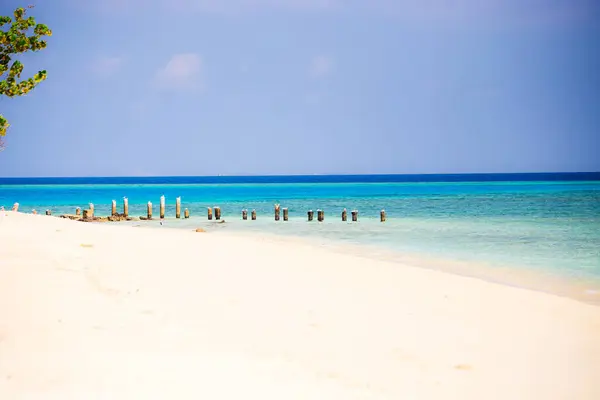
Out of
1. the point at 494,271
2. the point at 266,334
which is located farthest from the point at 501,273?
the point at 266,334

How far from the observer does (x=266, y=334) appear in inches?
281

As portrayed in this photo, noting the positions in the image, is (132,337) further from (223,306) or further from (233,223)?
(233,223)

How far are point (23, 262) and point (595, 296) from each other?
1117 cm

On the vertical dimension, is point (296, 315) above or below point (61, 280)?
below

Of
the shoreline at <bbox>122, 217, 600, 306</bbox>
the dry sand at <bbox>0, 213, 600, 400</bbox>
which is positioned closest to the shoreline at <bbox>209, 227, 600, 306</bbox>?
the shoreline at <bbox>122, 217, 600, 306</bbox>

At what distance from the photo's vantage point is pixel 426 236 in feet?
88.2

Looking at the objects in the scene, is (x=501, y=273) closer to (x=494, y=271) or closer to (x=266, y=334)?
(x=494, y=271)

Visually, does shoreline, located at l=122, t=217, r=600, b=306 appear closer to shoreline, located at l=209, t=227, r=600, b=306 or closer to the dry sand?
shoreline, located at l=209, t=227, r=600, b=306

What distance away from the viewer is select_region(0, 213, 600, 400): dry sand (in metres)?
5.42

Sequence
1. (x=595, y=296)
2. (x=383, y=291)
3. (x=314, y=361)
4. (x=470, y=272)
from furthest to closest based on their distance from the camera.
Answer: (x=470, y=272) < (x=595, y=296) < (x=383, y=291) < (x=314, y=361)

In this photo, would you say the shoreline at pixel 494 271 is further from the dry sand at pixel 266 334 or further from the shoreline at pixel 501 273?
the dry sand at pixel 266 334

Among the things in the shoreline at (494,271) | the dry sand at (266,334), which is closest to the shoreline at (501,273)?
the shoreline at (494,271)

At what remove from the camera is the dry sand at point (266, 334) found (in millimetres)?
5418

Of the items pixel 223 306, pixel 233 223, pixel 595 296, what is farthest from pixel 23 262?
pixel 233 223
